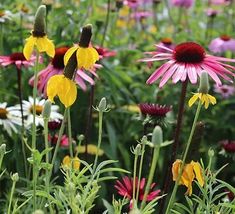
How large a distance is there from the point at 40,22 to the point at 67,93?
131 mm

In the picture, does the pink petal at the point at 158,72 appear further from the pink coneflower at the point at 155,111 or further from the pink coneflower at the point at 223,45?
the pink coneflower at the point at 223,45

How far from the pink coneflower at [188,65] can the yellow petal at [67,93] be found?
0.21m

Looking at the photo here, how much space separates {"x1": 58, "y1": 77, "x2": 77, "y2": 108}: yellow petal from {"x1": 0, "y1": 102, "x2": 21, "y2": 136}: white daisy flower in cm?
54

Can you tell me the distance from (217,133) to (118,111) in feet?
1.25

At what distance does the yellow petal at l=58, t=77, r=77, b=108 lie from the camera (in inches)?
42.3

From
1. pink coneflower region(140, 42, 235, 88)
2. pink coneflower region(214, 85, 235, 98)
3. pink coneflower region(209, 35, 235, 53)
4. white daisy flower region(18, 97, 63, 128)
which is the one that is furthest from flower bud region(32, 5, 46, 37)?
pink coneflower region(209, 35, 235, 53)

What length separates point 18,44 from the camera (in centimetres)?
205

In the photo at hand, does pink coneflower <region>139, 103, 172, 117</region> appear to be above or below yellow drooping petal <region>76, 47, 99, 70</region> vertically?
below

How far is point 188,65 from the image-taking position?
1.29 meters

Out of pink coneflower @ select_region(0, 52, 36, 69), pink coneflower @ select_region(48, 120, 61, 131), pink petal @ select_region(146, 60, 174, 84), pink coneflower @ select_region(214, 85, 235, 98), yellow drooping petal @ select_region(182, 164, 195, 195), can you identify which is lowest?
pink coneflower @ select_region(214, 85, 235, 98)

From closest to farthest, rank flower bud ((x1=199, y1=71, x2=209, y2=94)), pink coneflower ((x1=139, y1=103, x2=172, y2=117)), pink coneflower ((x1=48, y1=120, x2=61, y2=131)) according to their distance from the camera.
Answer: flower bud ((x1=199, y1=71, x2=209, y2=94)), pink coneflower ((x1=139, y1=103, x2=172, y2=117)), pink coneflower ((x1=48, y1=120, x2=61, y2=131))

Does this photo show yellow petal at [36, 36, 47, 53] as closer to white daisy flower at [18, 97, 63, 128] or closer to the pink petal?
the pink petal

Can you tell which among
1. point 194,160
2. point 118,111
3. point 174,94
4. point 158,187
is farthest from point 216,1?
point 194,160

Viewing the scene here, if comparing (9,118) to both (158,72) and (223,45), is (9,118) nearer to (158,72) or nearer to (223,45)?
(158,72)
